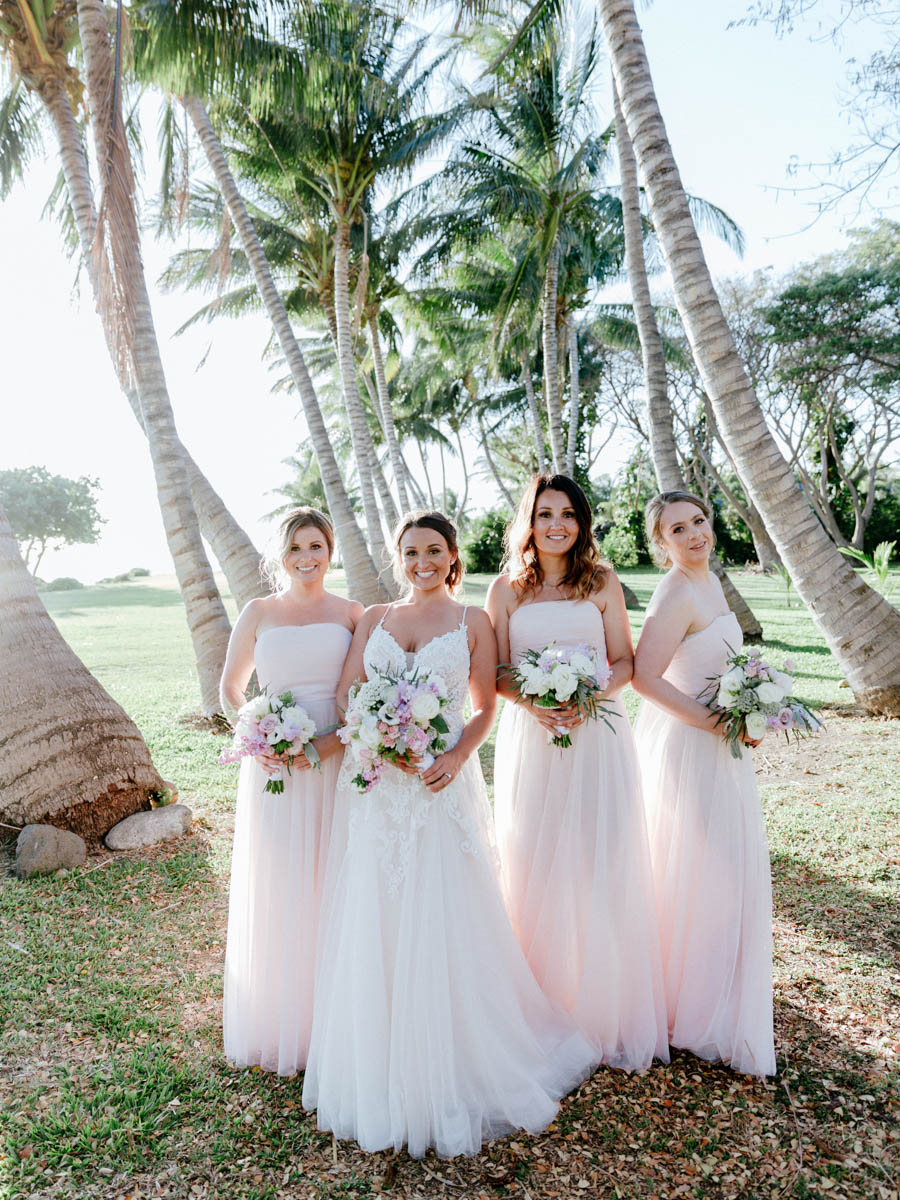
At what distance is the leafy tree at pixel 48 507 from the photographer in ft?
133

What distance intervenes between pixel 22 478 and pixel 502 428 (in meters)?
26.5

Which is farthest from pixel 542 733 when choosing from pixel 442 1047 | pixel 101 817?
pixel 101 817

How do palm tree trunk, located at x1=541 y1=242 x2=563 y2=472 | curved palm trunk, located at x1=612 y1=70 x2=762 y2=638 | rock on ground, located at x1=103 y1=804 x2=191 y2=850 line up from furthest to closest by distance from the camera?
palm tree trunk, located at x1=541 y1=242 x2=563 y2=472, curved palm trunk, located at x1=612 y1=70 x2=762 y2=638, rock on ground, located at x1=103 y1=804 x2=191 y2=850

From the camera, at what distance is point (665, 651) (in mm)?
3439

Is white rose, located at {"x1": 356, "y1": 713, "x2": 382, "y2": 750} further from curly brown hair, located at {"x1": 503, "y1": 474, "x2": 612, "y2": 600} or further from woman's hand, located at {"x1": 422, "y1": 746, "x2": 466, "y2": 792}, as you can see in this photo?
curly brown hair, located at {"x1": 503, "y1": 474, "x2": 612, "y2": 600}

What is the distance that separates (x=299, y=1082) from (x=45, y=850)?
9.70 feet

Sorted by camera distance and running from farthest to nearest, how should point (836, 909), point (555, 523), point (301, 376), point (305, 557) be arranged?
1. point (301, 376)
2. point (836, 909)
3. point (305, 557)
4. point (555, 523)

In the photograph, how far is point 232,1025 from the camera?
11.2 feet

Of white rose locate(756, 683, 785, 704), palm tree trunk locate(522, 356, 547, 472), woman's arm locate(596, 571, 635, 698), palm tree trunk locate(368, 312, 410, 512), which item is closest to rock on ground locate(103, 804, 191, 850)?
woman's arm locate(596, 571, 635, 698)

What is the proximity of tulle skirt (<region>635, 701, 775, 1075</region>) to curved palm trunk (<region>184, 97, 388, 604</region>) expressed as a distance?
8.63 m

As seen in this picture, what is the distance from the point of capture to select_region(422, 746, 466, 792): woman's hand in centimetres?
301

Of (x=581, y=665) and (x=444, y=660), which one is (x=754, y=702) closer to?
(x=581, y=665)

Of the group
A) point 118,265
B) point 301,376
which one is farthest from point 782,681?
point 301,376

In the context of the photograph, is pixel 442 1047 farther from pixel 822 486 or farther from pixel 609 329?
pixel 822 486
